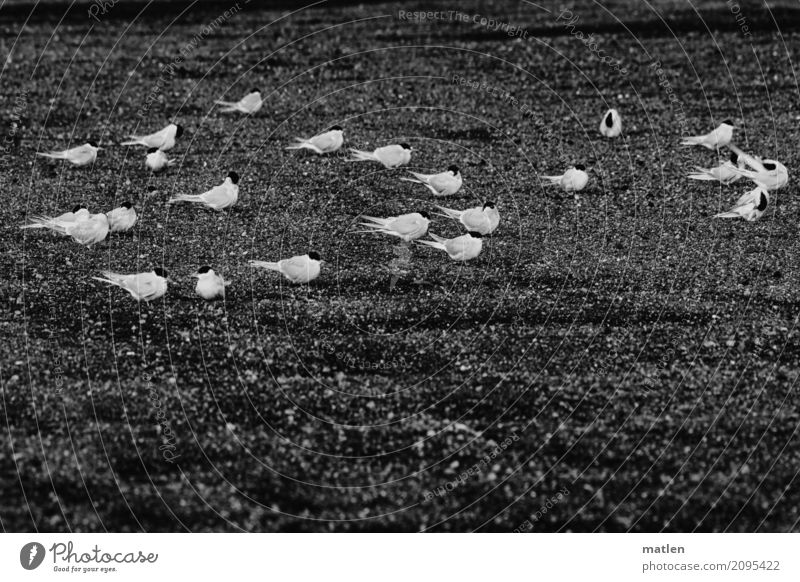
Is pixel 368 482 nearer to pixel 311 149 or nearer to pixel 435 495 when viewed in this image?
pixel 435 495

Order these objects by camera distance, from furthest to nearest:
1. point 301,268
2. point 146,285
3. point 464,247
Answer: point 464,247 < point 301,268 < point 146,285

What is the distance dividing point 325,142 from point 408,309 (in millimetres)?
3137

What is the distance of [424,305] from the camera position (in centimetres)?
823

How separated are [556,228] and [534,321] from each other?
1680mm

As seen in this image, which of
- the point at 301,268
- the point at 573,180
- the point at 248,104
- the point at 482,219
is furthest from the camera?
the point at 248,104

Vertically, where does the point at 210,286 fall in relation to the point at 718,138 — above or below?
below

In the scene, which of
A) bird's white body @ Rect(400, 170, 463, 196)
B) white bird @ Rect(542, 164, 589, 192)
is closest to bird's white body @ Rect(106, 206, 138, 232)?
bird's white body @ Rect(400, 170, 463, 196)

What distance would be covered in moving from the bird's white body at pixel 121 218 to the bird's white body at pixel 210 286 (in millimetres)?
1419

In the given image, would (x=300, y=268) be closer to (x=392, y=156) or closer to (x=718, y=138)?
(x=392, y=156)

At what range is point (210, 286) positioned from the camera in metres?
8.11

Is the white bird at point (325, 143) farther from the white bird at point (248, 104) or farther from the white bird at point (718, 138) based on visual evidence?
the white bird at point (718, 138)

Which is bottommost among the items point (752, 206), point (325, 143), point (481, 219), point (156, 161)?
point (156, 161)

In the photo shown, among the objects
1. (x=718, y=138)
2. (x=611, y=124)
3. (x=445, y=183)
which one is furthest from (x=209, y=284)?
(x=718, y=138)

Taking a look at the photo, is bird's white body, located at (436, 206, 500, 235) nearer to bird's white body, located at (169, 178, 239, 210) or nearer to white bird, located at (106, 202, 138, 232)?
bird's white body, located at (169, 178, 239, 210)
